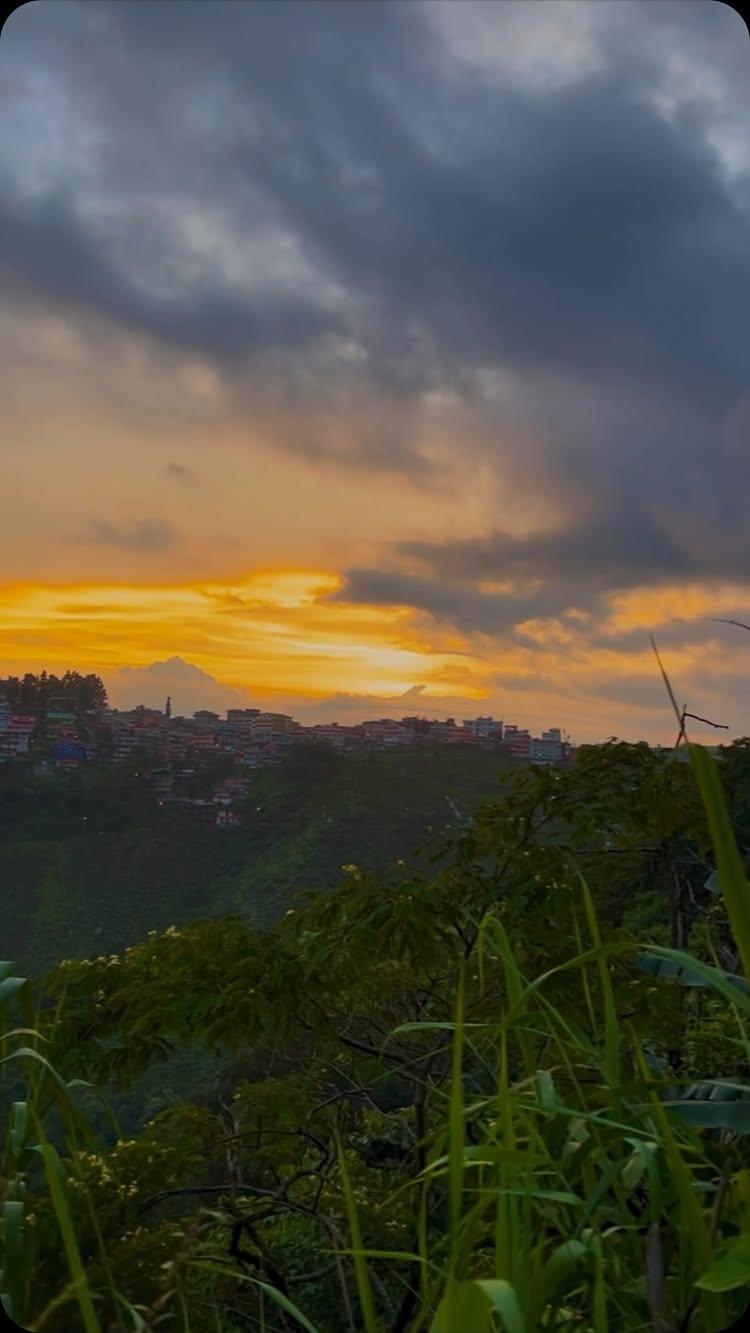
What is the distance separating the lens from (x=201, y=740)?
58.4 feet

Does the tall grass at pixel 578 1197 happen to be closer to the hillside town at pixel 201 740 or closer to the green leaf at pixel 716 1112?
the green leaf at pixel 716 1112

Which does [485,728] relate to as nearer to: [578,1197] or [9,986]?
[9,986]

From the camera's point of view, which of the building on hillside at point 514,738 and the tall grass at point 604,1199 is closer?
the tall grass at point 604,1199

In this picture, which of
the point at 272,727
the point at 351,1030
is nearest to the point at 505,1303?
the point at 351,1030

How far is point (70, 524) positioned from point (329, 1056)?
167 inches

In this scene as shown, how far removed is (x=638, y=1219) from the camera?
957 mm

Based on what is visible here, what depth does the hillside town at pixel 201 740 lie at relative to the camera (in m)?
7.65

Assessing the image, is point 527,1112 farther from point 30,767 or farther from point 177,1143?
point 30,767

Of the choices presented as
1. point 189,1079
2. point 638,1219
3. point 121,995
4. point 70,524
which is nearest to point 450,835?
point 121,995

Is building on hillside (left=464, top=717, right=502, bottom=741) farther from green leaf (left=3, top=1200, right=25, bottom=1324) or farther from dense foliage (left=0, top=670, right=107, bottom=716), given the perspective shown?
dense foliage (left=0, top=670, right=107, bottom=716)

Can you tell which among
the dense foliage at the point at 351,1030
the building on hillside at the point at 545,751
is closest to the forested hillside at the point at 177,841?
the building on hillside at the point at 545,751

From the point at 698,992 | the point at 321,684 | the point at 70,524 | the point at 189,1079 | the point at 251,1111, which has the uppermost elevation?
the point at 70,524

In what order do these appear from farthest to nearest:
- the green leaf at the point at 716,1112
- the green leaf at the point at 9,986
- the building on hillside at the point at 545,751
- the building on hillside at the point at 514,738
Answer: the building on hillside at the point at 514,738, the building on hillside at the point at 545,751, the green leaf at the point at 9,986, the green leaf at the point at 716,1112

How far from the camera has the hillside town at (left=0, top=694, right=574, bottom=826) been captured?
25.1 feet
